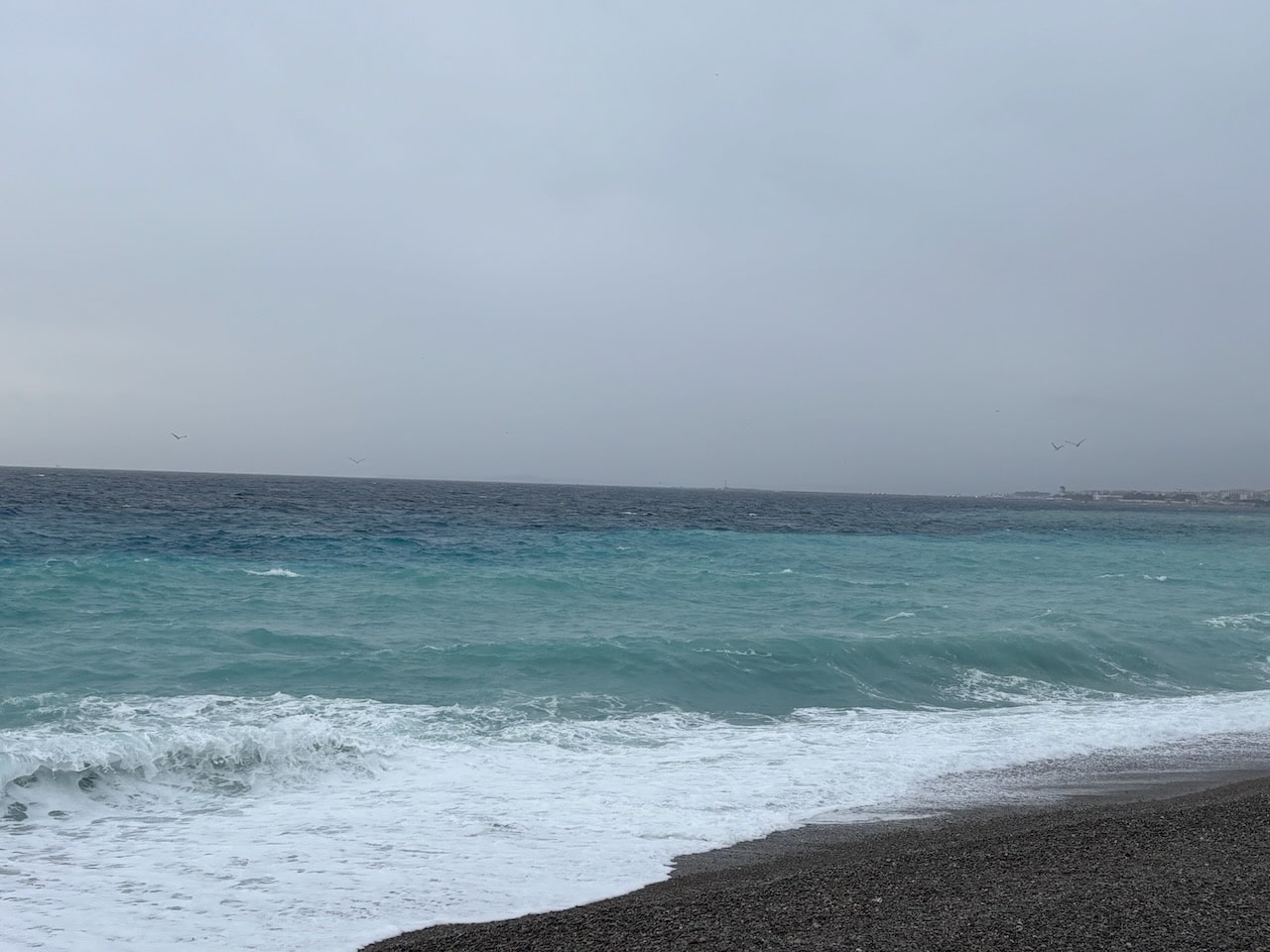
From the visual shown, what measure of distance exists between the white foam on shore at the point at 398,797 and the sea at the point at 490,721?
4 cm

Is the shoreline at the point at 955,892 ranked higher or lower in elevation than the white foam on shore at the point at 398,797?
higher

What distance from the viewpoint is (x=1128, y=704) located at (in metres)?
13.3

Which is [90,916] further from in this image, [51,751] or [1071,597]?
[1071,597]

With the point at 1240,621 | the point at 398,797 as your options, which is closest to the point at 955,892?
the point at 398,797

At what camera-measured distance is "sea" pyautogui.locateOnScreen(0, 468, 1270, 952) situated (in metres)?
6.18

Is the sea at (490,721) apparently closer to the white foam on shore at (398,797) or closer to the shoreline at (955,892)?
the white foam on shore at (398,797)

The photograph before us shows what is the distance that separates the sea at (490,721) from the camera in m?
6.18

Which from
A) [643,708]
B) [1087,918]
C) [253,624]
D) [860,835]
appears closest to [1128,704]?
[643,708]

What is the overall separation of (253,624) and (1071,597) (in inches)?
835

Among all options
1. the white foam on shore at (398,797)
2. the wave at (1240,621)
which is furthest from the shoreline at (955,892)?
the wave at (1240,621)

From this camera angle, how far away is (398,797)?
812 centimetres

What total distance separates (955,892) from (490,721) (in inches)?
264

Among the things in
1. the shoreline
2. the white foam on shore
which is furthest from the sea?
the shoreline

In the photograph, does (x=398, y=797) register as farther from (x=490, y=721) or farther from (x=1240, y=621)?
(x=1240, y=621)
